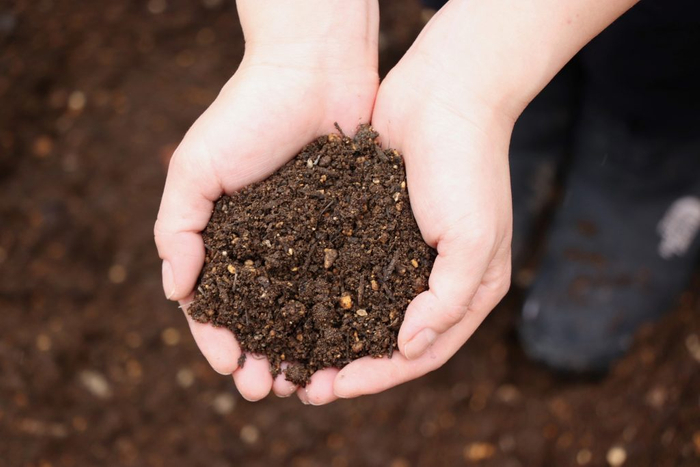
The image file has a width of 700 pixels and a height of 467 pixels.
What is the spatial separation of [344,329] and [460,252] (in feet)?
1.15

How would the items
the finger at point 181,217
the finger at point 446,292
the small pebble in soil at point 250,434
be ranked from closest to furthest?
the finger at point 446,292 → the finger at point 181,217 → the small pebble in soil at point 250,434

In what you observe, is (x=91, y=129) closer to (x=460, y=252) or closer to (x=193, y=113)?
(x=193, y=113)

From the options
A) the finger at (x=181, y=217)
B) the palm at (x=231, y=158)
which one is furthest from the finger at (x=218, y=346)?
the finger at (x=181, y=217)

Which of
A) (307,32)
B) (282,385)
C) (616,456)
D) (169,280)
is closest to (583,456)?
(616,456)

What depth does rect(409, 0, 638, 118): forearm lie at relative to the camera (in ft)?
4.66

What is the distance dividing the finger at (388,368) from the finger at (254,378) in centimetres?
17

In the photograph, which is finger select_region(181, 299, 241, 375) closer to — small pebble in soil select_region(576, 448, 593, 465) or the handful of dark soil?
the handful of dark soil

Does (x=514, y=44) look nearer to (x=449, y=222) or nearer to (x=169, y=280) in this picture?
(x=449, y=222)

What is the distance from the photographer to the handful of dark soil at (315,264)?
1.47 meters

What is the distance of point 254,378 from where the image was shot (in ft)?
4.87

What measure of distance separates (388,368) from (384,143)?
592mm

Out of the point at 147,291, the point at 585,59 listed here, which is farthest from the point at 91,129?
the point at 585,59

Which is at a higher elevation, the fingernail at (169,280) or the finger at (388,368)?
the fingernail at (169,280)

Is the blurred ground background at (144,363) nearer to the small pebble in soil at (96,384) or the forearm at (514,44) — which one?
the small pebble in soil at (96,384)
